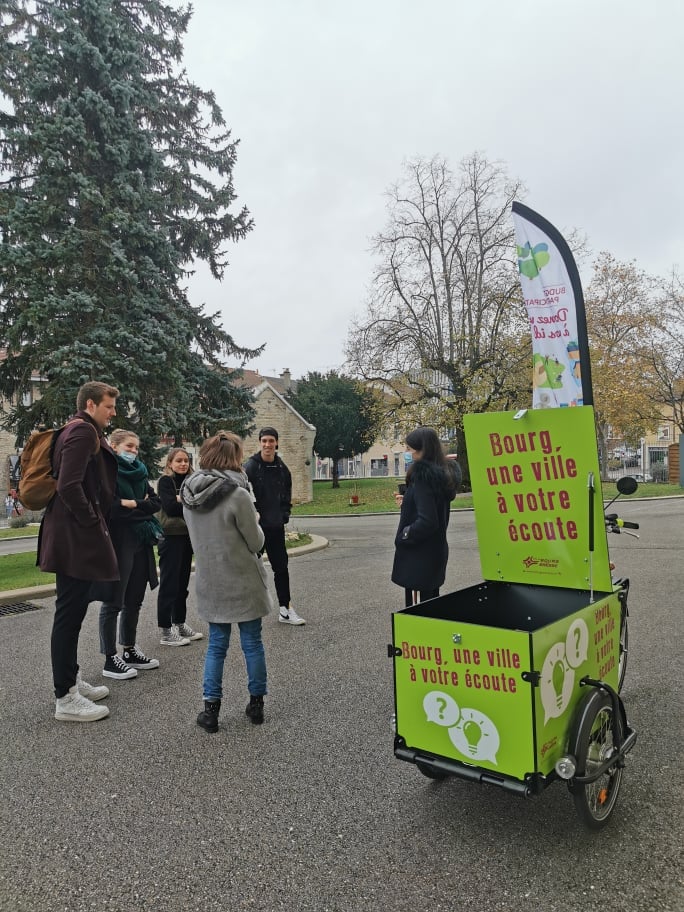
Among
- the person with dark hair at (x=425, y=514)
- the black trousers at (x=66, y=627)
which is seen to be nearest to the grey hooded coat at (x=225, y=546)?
the black trousers at (x=66, y=627)

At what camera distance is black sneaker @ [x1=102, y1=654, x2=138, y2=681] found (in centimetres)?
459

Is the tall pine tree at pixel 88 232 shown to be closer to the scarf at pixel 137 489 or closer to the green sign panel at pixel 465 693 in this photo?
the scarf at pixel 137 489

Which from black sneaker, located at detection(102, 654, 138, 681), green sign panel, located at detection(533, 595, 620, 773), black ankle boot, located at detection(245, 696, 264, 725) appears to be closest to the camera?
green sign panel, located at detection(533, 595, 620, 773)

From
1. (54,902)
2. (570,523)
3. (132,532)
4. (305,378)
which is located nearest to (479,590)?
(570,523)

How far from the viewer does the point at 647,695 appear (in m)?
4.00

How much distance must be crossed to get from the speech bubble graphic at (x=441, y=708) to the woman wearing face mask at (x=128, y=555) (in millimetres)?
2822

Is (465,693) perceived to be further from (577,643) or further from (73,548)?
(73,548)

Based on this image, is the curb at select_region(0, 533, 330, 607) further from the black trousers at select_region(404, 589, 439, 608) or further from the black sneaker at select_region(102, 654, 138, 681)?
the black trousers at select_region(404, 589, 439, 608)

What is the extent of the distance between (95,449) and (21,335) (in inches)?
457

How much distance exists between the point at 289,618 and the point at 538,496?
3572mm

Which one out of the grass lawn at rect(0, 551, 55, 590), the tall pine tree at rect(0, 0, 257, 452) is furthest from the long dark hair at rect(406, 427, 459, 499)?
the tall pine tree at rect(0, 0, 257, 452)

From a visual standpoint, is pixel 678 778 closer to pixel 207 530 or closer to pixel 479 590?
pixel 479 590

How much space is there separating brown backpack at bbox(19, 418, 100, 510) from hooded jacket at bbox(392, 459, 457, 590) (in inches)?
84.0

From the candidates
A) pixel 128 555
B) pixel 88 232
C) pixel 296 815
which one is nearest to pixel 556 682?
pixel 296 815
